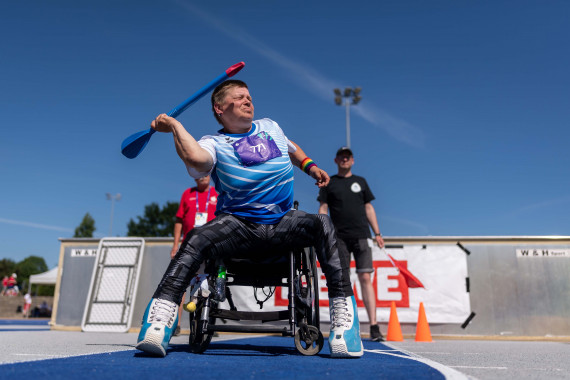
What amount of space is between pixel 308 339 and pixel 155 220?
64.2m

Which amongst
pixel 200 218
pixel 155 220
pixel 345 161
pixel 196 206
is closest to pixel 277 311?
pixel 200 218

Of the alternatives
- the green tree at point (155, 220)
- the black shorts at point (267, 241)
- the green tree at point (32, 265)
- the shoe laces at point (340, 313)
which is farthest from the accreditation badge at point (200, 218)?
the green tree at point (32, 265)

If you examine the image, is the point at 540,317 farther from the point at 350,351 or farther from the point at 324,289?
the point at 350,351

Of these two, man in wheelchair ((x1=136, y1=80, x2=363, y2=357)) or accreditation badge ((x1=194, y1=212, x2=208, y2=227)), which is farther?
accreditation badge ((x1=194, y1=212, x2=208, y2=227))

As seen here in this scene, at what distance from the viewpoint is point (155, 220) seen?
6391 cm

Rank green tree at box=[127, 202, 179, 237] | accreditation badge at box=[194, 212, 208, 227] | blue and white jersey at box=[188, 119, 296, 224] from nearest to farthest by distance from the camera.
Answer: blue and white jersey at box=[188, 119, 296, 224] < accreditation badge at box=[194, 212, 208, 227] < green tree at box=[127, 202, 179, 237]

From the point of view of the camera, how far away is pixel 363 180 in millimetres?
5984

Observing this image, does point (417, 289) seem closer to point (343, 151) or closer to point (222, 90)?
point (343, 151)

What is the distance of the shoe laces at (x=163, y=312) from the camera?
89.2 inches

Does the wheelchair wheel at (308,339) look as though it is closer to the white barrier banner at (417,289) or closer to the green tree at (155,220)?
the white barrier banner at (417,289)

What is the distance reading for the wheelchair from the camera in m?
2.55

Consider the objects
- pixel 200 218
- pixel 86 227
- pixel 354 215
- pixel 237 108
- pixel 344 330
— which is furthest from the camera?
pixel 86 227

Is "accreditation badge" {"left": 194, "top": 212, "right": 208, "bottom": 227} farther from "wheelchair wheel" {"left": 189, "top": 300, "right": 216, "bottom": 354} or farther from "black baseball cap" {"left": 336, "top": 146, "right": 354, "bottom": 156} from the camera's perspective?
"wheelchair wheel" {"left": 189, "top": 300, "right": 216, "bottom": 354}

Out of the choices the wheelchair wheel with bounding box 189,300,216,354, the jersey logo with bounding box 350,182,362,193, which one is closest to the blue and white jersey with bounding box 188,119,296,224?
the wheelchair wheel with bounding box 189,300,216,354
